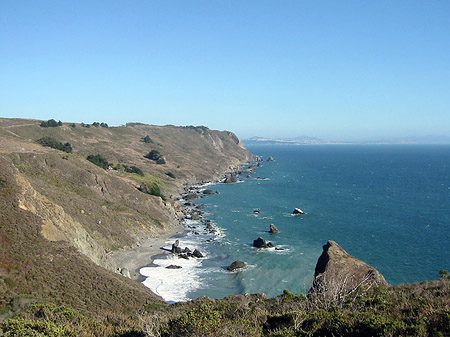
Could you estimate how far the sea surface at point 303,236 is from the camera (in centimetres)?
4122

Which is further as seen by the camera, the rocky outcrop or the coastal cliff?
the rocky outcrop

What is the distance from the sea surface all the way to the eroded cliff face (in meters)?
7.62

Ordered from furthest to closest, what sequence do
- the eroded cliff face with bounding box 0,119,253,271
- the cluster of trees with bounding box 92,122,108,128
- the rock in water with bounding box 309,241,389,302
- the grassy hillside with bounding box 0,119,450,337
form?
the cluster of trees with bounding box 92,122,108,128 < the eroded cliff face with bounding box 0,119,253,271 < the rock in water with bounding box 309,241,389,302 < the grassy hillside with bounding box 0,119,450,337

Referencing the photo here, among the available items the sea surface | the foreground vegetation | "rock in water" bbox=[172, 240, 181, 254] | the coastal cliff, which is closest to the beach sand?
the coastal cliff

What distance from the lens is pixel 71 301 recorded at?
2656cm

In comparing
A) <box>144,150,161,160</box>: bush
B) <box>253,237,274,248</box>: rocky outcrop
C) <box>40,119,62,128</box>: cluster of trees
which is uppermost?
<box>40,119,62,128</box>: cluster of trees

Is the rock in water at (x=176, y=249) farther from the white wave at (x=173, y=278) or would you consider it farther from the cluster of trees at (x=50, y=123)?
the cluster of trees at (x=50, y=123)

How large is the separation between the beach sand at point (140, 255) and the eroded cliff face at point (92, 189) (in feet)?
4.00

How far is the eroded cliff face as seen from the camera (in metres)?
40.3

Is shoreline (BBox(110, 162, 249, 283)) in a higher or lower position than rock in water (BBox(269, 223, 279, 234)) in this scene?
lower

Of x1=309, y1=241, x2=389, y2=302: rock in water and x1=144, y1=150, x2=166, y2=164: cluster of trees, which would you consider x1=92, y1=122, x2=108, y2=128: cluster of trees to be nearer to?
x1=144, y1=150, x2=166, y2=164: cluster of trees

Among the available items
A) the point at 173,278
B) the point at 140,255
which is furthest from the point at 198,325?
the point at 140,255

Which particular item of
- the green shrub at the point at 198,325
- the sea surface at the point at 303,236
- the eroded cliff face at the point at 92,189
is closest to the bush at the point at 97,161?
the eroded cliff face at the point at 92,189

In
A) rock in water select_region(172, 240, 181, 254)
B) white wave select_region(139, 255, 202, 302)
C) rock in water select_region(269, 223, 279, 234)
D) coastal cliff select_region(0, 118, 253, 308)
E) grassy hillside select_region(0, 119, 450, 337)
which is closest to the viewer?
grassy hillside select_region(0, 119, 450, 337)
